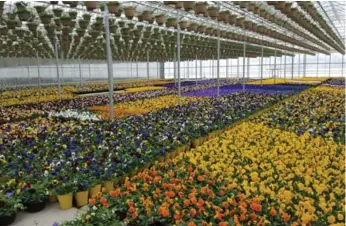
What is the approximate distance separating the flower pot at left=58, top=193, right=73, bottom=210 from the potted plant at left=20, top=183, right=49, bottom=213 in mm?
195

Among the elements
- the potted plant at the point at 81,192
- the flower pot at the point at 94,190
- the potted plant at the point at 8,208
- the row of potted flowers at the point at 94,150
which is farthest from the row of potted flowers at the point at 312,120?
the potted plant at the point at 8,208

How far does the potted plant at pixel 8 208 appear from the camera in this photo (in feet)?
12.3

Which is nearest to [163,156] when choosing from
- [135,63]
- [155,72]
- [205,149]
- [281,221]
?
[205,149]

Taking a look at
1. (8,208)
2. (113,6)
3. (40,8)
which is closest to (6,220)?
(8,208)

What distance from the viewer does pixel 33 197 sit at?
13.5 feet

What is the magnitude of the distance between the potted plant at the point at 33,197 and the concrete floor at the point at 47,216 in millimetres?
73

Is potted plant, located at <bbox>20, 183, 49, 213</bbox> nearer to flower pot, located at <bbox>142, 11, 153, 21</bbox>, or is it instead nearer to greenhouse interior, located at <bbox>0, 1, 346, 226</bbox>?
greenhouse interior, located at <bbox>0, 1, 346, 226</bbox>

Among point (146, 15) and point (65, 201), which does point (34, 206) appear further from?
point (146, 15)

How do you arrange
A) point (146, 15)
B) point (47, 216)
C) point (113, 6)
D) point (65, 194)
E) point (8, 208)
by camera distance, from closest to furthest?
point (8, 208)
point (47, 216)
point (65, 194)
point (113, 6)
point (146, 15)

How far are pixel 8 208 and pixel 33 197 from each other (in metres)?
0.34

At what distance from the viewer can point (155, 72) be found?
45219mm

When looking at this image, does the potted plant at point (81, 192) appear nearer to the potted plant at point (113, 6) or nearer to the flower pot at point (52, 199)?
the flower pot at point (52, 199)

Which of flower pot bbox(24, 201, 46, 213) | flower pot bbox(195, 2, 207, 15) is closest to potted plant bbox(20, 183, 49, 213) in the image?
flower pot bbox(24, 201, 46, 213)

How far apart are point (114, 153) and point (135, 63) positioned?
1435 inches
